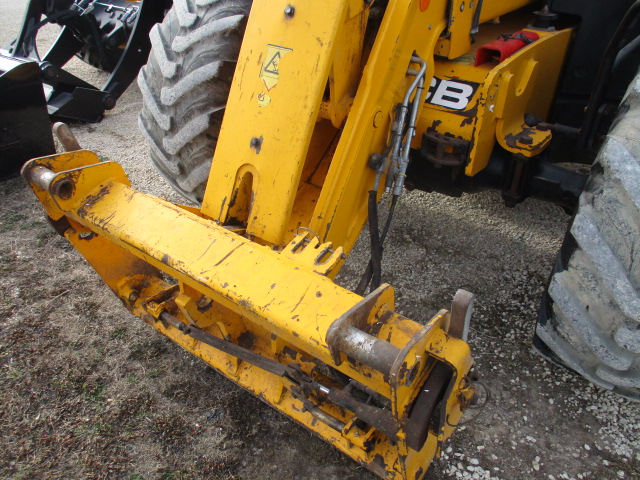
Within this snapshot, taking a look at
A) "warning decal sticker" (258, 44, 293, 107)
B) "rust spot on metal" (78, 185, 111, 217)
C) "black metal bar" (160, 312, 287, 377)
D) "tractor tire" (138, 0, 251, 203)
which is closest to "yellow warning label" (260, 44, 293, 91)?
"warning decal sticker" (258, 44, 293, 107)

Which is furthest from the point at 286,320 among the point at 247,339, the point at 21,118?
the point at 21,118

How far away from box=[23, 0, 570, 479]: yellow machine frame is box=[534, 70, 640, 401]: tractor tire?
565 millimetres

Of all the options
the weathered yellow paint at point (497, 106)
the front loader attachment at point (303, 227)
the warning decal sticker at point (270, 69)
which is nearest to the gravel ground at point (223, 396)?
the front loader attachment at point (303, 227)

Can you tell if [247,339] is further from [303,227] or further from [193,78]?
[193,78]

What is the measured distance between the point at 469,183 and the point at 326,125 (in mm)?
815

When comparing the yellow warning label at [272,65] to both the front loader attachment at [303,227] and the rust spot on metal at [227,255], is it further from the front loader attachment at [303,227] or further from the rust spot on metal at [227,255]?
the rust spot on metal at [227,255]

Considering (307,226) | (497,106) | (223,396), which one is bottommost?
(223,396)

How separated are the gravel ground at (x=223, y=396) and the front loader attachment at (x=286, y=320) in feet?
1.02

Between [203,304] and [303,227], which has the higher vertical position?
[303,227]

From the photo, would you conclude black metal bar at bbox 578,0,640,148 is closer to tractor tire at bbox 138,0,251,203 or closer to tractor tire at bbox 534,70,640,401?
tractor tire at bbox 534,70,640,401

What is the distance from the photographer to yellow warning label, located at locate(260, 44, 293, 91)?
1.59 m

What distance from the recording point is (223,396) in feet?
7.02

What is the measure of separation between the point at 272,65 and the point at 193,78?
403 mm

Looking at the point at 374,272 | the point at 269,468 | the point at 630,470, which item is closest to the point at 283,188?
the point at 374,272
